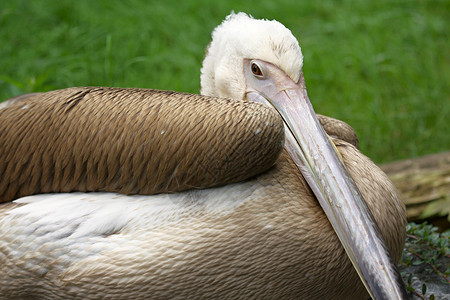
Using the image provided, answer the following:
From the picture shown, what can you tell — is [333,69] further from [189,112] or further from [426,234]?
[189,112]

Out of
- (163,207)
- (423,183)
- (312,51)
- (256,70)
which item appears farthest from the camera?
(312,51)

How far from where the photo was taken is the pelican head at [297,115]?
2174 millimetres

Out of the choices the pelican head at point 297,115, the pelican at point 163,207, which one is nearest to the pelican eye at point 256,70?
the pelican head at point 297,115

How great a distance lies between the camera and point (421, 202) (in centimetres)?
371

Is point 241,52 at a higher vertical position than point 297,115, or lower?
higher

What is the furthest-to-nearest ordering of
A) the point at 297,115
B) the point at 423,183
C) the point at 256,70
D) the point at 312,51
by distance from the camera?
the point at 312,51, the point at 423,183, the point at 256,70, the point at 297,115

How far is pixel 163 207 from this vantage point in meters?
2.28

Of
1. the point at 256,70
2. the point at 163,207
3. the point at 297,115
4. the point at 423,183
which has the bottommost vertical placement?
the point at 423,183

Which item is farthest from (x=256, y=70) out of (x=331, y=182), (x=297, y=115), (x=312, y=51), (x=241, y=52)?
(x=312, y=51)

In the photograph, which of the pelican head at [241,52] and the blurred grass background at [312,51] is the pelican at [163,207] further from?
the blurred grass background at [312,51]

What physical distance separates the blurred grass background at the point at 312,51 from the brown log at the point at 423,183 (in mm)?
581

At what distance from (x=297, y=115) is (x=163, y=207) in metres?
0.64

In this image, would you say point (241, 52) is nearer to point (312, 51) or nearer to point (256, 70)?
point (256, 70)

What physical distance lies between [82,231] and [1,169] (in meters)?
0.43
